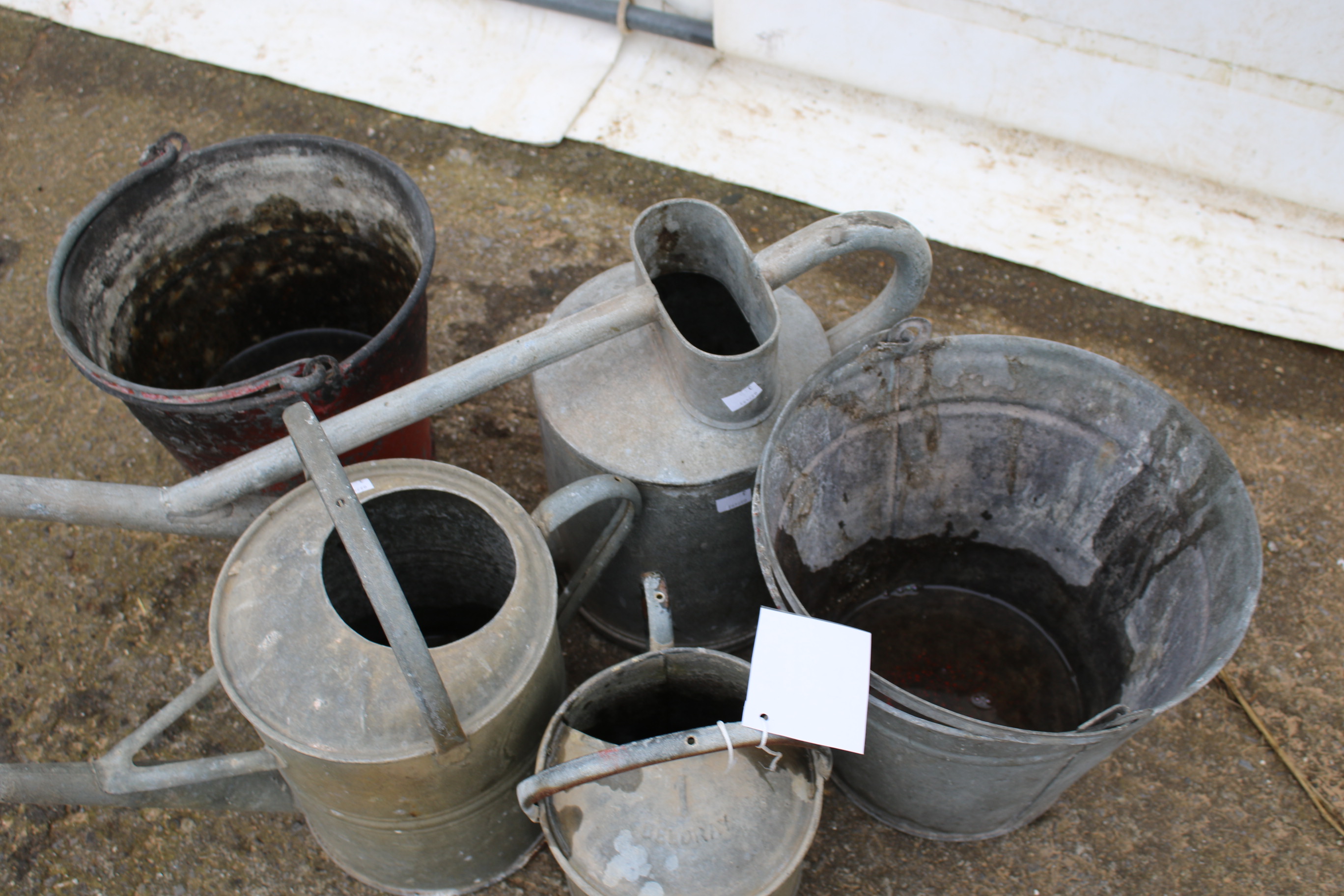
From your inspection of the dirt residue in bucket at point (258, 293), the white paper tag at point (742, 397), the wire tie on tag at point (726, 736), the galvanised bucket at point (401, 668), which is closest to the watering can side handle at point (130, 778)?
the galvanised bucket at point (401, 668)

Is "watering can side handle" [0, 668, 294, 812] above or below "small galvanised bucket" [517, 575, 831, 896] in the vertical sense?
below

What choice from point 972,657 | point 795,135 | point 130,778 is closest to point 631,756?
point 130,778

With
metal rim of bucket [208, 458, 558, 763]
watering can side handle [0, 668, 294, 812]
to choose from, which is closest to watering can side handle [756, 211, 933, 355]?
metal rim of bucket [208, 458, 558, 763]

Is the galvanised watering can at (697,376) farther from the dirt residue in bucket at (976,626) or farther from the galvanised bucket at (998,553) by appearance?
the dirt residue in bucket at (976,626)

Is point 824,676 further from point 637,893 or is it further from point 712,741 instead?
point 637,893

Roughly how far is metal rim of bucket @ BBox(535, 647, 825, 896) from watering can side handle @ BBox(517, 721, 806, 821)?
45 millimetres

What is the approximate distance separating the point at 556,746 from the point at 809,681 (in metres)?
0.49

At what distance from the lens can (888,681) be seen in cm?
179

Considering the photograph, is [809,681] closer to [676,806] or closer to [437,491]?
[676,806]

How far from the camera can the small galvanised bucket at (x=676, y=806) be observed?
4.88 feet

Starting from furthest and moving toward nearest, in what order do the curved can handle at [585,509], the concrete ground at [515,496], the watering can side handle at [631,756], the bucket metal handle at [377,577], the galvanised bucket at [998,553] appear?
the concrete ground at [515,496] → the curved can handle at [585,509] → the galvanised bucket at [998,553] → the watering can side handle at [631,756] → the bucket metal handle at [377,577]

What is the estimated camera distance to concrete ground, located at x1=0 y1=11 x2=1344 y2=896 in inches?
85.4

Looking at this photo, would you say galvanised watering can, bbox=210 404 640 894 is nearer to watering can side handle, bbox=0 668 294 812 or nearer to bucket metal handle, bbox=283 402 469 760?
bucket metal handle, bbox=283 402 469 760

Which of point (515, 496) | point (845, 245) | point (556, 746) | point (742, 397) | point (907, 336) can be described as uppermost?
point (845, 245)
